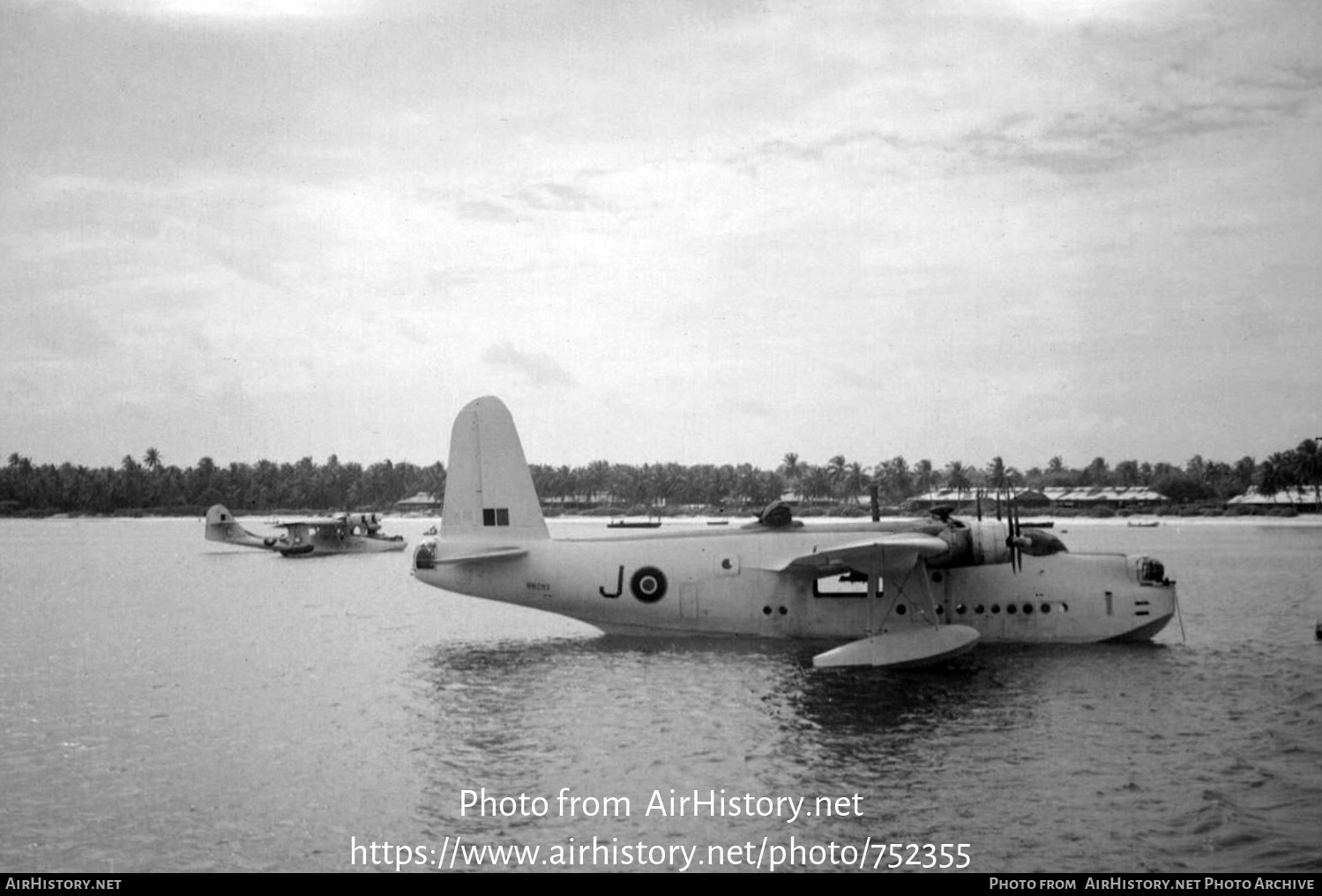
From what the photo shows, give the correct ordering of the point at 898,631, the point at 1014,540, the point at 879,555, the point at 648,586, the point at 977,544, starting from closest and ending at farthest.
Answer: the point at 879,555, the point at 977,544, the point at 1014,540, the point at 898,631, the point at 648,586

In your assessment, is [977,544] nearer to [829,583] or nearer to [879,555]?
[879,555]

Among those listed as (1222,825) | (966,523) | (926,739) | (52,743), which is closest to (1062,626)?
(966,523)

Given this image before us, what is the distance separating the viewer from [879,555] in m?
21.1

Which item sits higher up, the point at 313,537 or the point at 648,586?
the point at 648,586

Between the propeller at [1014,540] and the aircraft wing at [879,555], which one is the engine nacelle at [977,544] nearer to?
the propeller at [1014,540]

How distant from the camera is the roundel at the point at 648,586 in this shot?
2370 centimetres

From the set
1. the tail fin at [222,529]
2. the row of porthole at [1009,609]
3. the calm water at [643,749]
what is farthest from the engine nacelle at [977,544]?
the tail fin at [222,529]

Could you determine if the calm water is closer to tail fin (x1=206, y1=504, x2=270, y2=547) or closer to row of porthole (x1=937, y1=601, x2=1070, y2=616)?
row of porthole (x1=937, y1=601, x2=1070, y2=616)

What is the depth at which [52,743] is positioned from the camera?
55.5 feet

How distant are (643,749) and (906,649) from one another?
288 inches

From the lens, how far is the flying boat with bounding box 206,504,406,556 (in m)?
72.9

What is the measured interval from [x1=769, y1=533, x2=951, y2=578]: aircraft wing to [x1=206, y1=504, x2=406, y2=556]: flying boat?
→ 57.0m

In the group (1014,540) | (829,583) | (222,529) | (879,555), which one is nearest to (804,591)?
(829,583)

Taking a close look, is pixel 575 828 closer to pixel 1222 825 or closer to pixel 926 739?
pixel 926 739
